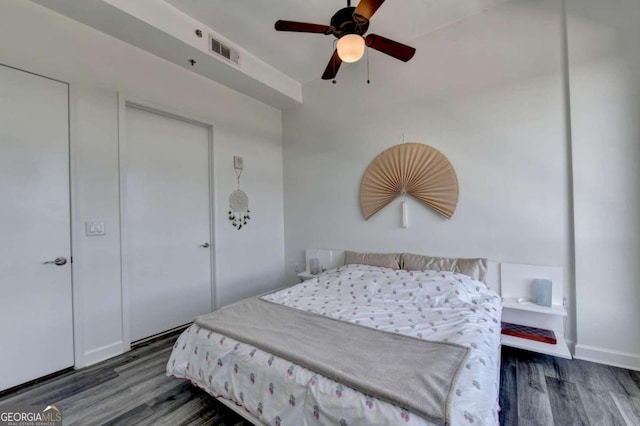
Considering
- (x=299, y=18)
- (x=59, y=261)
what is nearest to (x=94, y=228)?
(x=59, y=261)

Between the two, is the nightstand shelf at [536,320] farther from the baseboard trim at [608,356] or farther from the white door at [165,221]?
the white door at [165,221]

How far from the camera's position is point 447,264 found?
8.89ft

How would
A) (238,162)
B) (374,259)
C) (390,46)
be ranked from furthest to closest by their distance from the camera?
(238,162), (374,259), (390,46)

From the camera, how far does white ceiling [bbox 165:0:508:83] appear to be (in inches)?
95.5

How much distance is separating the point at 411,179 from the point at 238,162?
209 centimetres

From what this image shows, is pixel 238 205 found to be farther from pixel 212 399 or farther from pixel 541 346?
pixel 541 346

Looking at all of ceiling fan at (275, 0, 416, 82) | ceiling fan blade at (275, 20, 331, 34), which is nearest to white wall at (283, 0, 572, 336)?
ceiling fan at (275, 0, 416, 82)

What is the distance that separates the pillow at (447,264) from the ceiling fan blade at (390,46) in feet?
6.03

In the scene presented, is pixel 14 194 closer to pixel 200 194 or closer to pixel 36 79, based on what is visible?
pixel 36 79

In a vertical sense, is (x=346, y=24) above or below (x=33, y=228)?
above

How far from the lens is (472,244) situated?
2746 mm

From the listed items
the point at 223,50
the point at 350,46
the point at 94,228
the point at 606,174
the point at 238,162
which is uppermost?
the point at 223,50

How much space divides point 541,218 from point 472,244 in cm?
59

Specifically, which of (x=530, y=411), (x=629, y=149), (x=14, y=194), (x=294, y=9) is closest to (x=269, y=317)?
(x=530, y=411)
